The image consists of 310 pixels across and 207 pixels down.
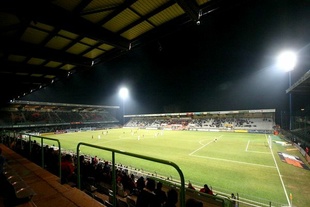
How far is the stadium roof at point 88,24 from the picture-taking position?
3.88 m

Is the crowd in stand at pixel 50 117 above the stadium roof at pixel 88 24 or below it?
below

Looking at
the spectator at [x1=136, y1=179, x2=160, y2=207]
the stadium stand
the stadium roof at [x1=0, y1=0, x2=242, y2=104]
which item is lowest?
the stadium stand

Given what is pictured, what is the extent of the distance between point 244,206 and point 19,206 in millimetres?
7905

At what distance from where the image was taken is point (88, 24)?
4816 mm

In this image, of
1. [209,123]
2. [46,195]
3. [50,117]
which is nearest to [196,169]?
[46,195]

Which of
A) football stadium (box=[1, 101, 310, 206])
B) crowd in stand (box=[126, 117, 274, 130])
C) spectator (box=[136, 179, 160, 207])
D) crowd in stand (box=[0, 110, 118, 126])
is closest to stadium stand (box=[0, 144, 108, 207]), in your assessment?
football stadium (box=[1, 101, 310, 206])

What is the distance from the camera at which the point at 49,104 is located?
142ft

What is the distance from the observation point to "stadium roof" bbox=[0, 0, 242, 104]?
153 inches

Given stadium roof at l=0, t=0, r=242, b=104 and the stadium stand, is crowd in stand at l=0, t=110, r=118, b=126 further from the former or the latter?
the stadium stand

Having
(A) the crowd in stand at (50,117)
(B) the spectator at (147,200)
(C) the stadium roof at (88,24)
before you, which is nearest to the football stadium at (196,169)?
(B) the spectator at (147,200)

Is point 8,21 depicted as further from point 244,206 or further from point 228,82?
point 228,82

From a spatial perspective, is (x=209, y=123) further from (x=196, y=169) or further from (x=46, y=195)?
(x=46, y=195)

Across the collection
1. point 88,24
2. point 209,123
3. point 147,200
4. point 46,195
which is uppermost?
point 88,24

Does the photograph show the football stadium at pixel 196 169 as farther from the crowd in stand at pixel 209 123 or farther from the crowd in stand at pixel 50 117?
the crowd in stand at pixel 50 117
